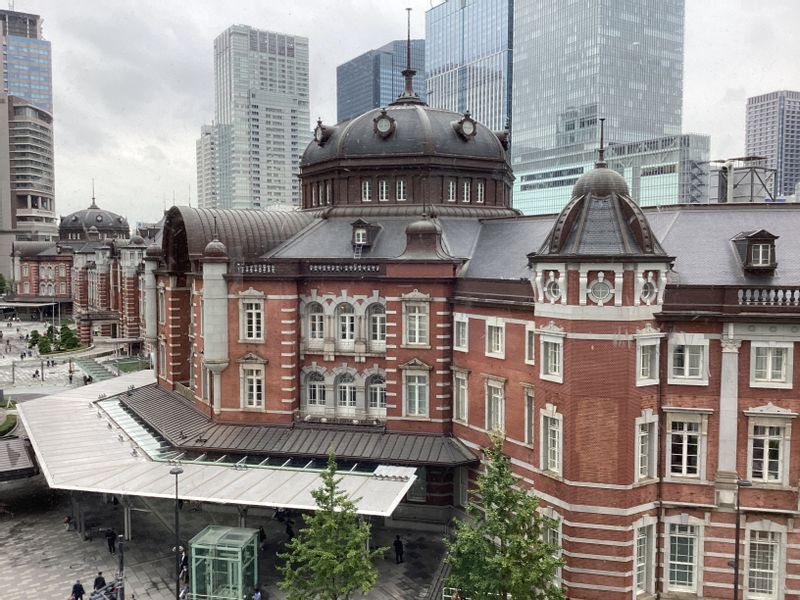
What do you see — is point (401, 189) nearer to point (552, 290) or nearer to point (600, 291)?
point (552, 290)

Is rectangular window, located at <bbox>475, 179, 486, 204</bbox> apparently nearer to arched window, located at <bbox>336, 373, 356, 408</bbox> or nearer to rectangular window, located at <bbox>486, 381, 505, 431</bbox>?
arched window, located at <bbox>336, 373, 356, 408</bbox>

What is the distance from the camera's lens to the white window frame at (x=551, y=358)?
2853cm

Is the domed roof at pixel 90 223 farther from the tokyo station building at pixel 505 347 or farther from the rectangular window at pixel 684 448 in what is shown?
the rectangular window at pixel 684 448

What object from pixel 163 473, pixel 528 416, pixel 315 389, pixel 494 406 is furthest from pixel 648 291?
pixel 163 473

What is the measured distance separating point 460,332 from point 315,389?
10.1 m

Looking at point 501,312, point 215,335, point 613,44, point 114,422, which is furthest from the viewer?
point 613,44

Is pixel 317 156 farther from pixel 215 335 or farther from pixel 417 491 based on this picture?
pixel 417 491

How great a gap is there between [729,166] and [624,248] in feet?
51.2

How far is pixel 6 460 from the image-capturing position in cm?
4191

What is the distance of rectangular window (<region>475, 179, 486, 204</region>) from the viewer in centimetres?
4672

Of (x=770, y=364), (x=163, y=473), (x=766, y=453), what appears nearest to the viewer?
(x=770, y=364)

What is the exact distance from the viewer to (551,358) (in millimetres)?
29281

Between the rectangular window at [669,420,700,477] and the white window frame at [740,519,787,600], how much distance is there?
117 inches

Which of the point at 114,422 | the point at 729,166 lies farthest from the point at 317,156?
the point at 729,166
